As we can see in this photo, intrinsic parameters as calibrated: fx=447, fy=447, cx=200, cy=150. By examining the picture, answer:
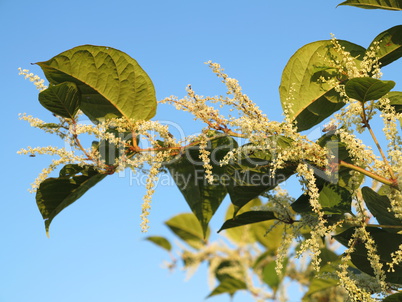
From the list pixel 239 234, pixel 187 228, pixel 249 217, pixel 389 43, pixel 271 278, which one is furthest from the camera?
pixel 187 228

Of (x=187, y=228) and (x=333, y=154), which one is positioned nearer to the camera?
(x=333, y=154)

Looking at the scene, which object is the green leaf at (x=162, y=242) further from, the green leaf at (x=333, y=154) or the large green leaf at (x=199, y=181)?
the green leaf at (x=333, y=154)

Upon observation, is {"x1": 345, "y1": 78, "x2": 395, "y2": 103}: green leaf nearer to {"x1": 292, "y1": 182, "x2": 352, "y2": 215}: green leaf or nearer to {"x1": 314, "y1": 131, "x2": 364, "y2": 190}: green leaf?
{"x1": 314, "y1": 131, "x2": 364, "y2": 190}: green leaf

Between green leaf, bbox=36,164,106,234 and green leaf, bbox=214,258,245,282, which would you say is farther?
green leaf, bbox=214,258,245,282

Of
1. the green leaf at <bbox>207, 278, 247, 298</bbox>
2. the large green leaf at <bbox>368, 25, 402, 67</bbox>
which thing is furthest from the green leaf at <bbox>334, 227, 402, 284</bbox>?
the green leaf at <bbox>207, 278, 247, 298</bbox>

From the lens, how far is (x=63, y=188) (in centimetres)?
187

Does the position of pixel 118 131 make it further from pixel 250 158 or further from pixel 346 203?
pixel 346 203

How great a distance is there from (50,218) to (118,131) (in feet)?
1.78

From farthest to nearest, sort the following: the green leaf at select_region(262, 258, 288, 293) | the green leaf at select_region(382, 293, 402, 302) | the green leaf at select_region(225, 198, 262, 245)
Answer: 1. the green leaf at select_region(225, 198, 262, 245)
2. the green leaf at select_region(262, 258, 288, 293)
3. the green leaf at select_region(382, 293, 402, 302)

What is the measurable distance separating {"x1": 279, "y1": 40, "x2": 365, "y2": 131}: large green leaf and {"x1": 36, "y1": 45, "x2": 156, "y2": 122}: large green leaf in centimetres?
57

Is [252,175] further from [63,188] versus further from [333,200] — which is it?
[63,188]

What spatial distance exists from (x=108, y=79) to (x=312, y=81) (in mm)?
821

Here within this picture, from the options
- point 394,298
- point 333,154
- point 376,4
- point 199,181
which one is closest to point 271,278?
point 199,181

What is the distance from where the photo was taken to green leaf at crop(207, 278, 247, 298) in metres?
3.47
